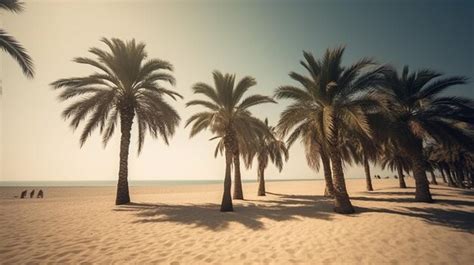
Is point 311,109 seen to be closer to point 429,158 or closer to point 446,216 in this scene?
point 446,216

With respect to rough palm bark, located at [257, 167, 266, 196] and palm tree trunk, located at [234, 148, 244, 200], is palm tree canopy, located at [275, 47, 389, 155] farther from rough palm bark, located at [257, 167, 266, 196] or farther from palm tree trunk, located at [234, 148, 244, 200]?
rough palm bark, located at [257, 167, 266, 196]

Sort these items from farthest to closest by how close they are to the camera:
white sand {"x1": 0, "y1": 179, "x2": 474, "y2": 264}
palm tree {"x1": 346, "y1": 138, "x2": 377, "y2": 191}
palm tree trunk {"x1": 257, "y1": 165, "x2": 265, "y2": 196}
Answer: palm tree trunk {"x1": 257, "y1": 165, "x2": 265, "y2": 196} → palm tree {"x1": 346, "y1": 138, "x2": 377, "y2": 191} → white sand {"x1": 0, "y1": 179, "x2": 474, "y2": 264}

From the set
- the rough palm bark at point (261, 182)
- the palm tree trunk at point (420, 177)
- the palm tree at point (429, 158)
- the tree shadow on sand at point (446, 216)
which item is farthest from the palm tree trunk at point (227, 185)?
the palm tree at point (429, 158)

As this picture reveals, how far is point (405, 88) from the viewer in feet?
58.7

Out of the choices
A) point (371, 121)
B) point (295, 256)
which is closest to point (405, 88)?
point (371, 121)

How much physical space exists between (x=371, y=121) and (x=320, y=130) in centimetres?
326

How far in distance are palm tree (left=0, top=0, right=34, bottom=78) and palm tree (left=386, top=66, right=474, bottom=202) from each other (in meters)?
20.9

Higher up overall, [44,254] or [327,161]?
[327,161]

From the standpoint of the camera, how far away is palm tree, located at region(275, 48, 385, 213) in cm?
1375

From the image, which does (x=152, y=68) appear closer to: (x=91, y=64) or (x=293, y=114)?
(x=91, y=64)

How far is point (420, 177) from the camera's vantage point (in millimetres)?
17641

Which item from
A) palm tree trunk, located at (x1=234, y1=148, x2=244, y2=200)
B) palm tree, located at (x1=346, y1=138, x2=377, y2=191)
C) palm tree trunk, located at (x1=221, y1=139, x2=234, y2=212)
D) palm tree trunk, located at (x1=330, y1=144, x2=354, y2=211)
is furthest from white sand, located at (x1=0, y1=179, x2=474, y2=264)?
palm tree trunk, located at (x1=234, y1=148, x2=244, y2=200)

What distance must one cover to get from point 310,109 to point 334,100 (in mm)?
1462

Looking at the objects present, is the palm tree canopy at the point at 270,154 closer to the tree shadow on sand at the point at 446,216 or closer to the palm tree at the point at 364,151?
the palm tree at the point at 364,151
